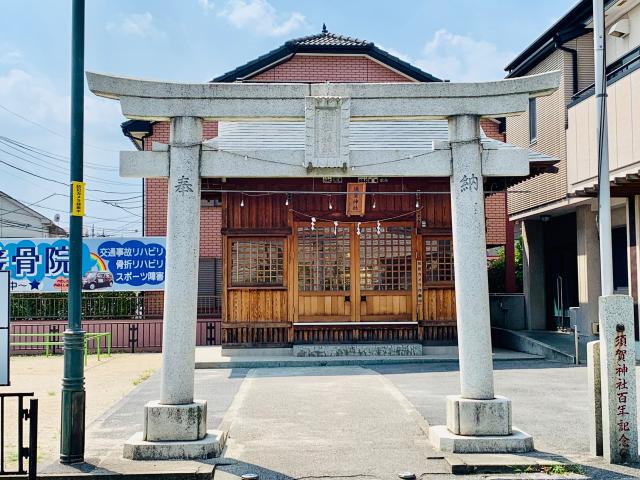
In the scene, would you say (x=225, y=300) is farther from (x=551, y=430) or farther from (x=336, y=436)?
(x=551, y=430)

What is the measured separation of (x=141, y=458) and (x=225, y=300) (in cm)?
941

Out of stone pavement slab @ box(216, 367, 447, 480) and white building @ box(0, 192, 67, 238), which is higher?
white building @ box(0, 192, 67, 238)

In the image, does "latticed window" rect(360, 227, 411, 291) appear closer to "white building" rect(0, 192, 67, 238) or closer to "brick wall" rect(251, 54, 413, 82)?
"brick wall" rect(251, 54, 413, 82)

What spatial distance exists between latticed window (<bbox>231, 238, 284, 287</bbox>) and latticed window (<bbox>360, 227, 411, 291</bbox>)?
7.15 feet

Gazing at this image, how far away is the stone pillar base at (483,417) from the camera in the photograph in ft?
26.9

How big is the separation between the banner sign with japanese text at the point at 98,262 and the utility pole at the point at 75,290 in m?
13.4

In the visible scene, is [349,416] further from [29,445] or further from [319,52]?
[319,52]

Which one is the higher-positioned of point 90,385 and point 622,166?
point 622,166

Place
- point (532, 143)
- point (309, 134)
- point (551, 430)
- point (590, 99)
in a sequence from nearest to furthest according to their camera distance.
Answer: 1. point (309, 134)
2. point (551, 430)
3. point (590, 99)
4. point (532, 143)

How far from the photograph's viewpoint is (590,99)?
15641 millimetres

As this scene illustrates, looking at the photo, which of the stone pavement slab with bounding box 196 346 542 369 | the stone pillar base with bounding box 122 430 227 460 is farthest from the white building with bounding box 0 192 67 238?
the stone pillar base with bounding box 122 430 227 460

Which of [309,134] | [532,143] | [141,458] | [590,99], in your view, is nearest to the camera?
[141,458]

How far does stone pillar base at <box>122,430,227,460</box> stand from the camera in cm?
789

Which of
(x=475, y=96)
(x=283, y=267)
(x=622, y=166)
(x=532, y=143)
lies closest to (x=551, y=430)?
(x=475, y=96)
